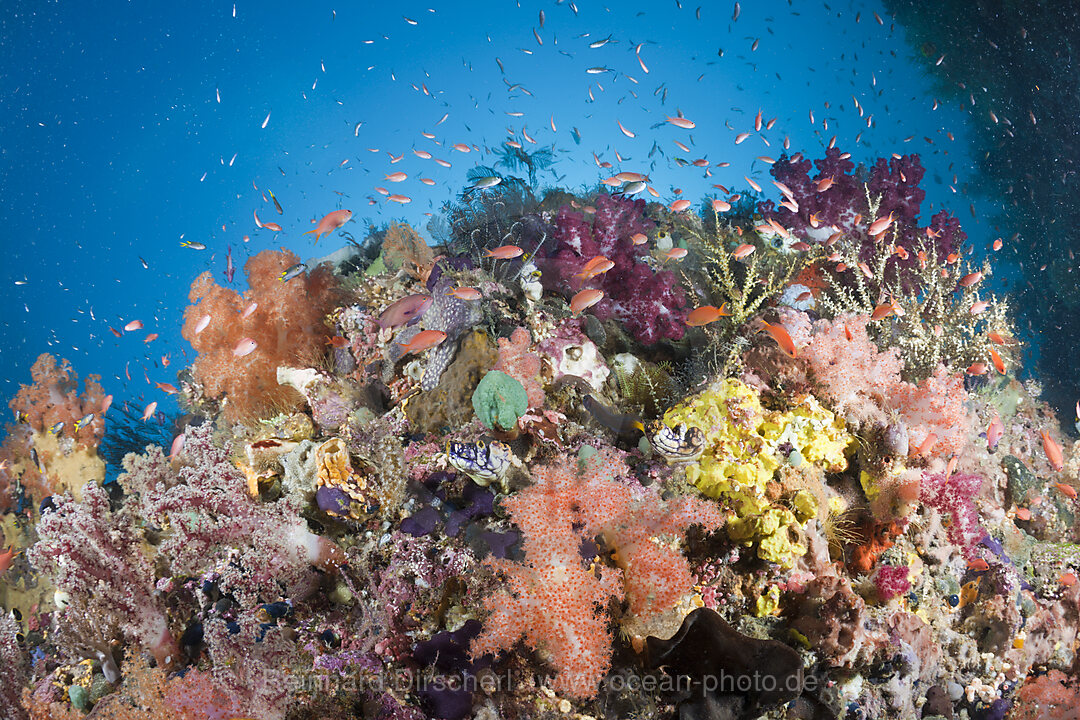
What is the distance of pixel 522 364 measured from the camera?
14.2 feet

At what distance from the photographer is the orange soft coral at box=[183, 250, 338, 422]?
5762 mm

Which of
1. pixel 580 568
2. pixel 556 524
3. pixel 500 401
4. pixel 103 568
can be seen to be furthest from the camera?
pixel 500 401

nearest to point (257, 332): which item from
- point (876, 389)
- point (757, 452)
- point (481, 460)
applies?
point (481, 460)

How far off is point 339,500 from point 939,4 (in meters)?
29.4

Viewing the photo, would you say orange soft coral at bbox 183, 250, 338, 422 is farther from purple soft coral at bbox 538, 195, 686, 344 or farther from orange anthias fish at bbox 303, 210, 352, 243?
purple soft coral at bbox 538, 195, 686, 344

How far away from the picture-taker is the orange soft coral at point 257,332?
5.76 meters

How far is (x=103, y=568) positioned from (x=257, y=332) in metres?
3.22

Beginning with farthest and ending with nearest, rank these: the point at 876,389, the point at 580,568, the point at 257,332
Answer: the point at 257,332
the point at 876,389
the point at 580,568

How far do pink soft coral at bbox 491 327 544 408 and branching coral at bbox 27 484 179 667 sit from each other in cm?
288

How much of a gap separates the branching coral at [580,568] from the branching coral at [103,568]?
2.26 metres

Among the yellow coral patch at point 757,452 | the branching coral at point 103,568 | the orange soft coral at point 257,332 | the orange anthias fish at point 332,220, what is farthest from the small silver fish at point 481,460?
the orange anthias fish at point 332,220

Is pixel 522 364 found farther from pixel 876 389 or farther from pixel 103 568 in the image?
pixel 103 568

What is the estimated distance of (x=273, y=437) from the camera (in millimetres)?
4570

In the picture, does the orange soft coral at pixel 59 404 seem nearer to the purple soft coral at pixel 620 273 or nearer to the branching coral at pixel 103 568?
the branching coral at pixel 103 568
